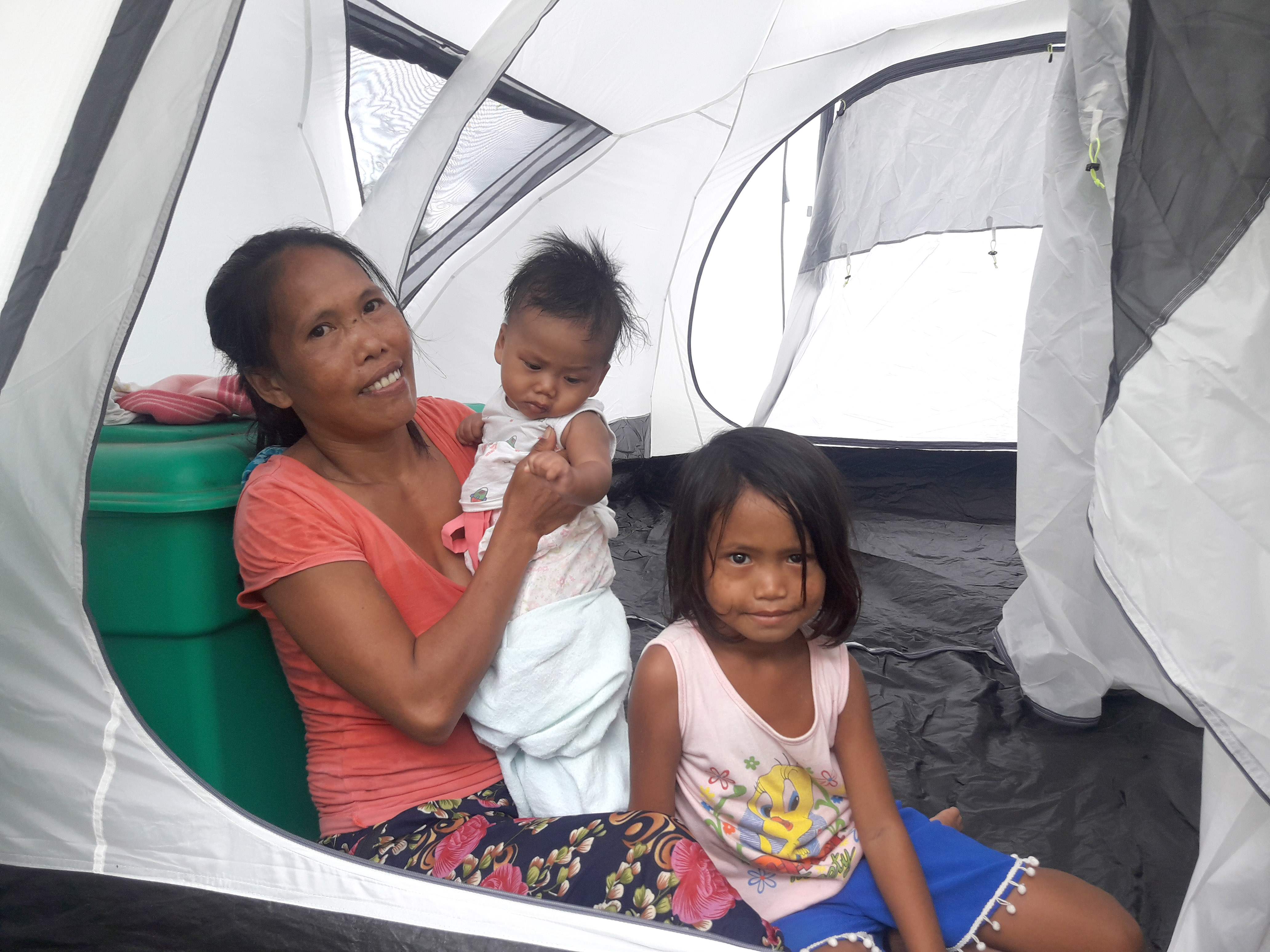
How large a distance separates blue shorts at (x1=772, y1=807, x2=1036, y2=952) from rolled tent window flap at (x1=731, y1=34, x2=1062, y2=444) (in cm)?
229

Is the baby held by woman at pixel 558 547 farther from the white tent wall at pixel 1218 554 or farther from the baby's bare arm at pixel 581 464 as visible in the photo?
the white tent wall at pixel 1218 554

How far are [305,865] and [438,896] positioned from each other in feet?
0.48

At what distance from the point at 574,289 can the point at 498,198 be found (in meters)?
1.47

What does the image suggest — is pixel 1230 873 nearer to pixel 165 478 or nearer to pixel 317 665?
pixel 317 665

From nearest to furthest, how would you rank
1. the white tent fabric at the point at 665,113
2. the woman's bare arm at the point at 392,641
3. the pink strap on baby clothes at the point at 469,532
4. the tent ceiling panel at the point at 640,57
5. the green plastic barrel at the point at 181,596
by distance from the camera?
the woman's bare arm at the point at 392,641 → the green plastic barrel at the point at 181,596 → the pink strap on baby clothes at the point at 469,532 → the tent ceiling panel at the point at 640,57 → the white tent fabric at the point at 665,113

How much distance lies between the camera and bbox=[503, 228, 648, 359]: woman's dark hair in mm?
1206

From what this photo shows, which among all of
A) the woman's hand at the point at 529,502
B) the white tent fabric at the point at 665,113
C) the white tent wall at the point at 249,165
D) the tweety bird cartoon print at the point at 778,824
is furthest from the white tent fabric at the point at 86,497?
the white tent fabric at the point at 665,113

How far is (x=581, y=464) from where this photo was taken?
109cm

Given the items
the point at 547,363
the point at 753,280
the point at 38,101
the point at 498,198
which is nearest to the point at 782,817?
the point at 547,363

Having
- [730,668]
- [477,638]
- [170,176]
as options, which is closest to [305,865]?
[477,638]

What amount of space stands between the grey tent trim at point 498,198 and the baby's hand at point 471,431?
1206 millimetres

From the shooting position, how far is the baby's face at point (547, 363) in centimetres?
119

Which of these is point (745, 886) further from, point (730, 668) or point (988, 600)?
point (988, 600)

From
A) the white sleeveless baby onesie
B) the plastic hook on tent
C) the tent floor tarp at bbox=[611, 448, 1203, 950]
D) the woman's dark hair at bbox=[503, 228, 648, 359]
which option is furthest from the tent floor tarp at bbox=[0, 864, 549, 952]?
the plastic hook on tent
